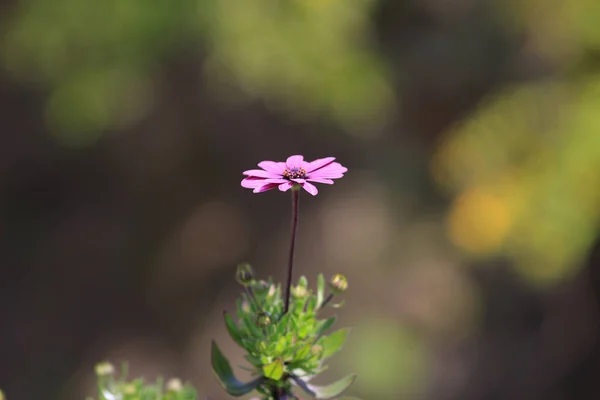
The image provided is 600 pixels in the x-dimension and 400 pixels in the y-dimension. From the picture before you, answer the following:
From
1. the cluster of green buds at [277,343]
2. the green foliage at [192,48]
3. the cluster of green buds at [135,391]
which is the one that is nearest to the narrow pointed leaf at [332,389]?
the cluster of green buds at [277,343]

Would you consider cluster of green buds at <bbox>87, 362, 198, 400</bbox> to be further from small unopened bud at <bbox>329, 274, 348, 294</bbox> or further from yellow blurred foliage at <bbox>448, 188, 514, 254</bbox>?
yellow blurred foliage at <bbox>448, 188, 514, 254</bbox>

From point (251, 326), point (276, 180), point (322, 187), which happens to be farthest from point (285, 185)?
point (322, 187)

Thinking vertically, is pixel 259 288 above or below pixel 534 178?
below

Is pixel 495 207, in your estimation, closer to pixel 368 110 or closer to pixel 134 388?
pixel 368 110

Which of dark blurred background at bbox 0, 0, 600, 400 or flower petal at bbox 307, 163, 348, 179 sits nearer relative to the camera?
flower petal at bbox 307, 163, 348, 179

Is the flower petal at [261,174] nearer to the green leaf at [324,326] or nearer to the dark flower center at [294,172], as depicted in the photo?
the dark flower center at [294,172]

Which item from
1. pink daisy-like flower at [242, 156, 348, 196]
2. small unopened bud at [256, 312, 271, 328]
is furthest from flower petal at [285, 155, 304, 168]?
small unopened bud at [256, 312, 271, 328]

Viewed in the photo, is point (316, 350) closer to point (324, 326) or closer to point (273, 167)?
point (324, 326)
